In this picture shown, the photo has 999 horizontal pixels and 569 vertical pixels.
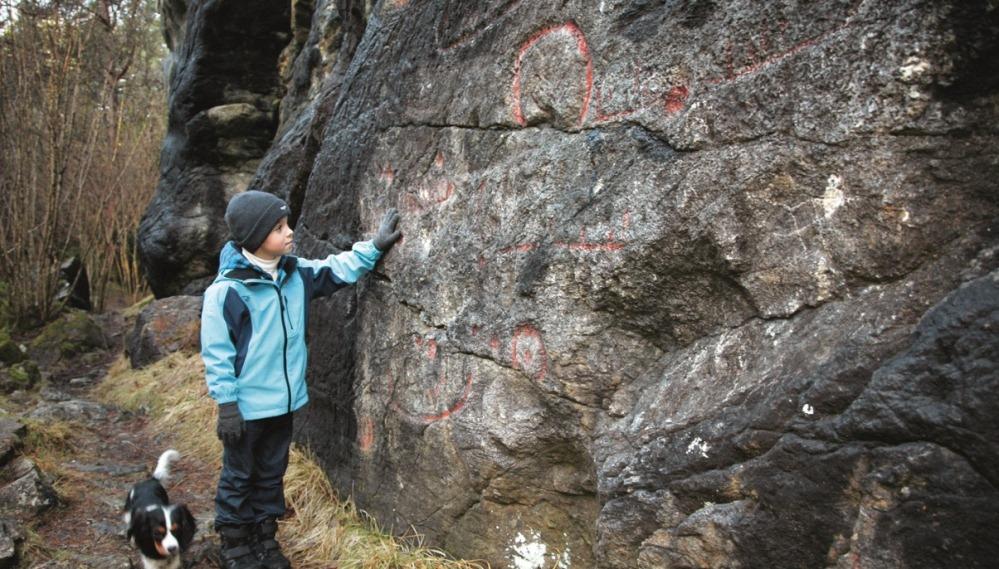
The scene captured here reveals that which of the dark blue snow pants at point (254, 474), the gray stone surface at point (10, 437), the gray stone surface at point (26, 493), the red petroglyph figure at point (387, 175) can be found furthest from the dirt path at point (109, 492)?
the red petroglyph figure at point (387, 175)

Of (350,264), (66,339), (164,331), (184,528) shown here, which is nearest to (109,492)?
(184,528)

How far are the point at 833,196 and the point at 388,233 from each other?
2391 mm

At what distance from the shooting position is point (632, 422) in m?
2.77

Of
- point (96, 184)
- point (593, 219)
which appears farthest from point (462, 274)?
point (96, 184)

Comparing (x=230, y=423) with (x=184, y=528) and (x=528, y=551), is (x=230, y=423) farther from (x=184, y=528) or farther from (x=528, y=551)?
(x=528, y=551)

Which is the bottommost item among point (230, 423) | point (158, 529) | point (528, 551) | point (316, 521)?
point (316, 521)

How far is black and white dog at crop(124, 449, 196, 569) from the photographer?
3631mm

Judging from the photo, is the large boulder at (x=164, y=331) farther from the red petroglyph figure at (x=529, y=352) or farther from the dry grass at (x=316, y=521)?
the red petroglyph figure at (x=529, y=352)

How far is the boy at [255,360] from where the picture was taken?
3.61m

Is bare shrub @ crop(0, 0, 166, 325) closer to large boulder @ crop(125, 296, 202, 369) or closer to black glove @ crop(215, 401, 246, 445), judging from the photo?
large boulder @ crop(125, 296, 202, 369)

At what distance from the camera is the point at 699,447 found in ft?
8.06

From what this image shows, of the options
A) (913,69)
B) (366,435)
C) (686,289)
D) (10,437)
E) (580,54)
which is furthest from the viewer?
(10,437)

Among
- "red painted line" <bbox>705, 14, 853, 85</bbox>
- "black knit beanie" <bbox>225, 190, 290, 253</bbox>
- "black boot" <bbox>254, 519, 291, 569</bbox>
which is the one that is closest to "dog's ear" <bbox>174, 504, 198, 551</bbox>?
"black boot" <bbox>254, 519, 291, 569</bbox>

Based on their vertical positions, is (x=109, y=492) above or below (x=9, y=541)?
below
